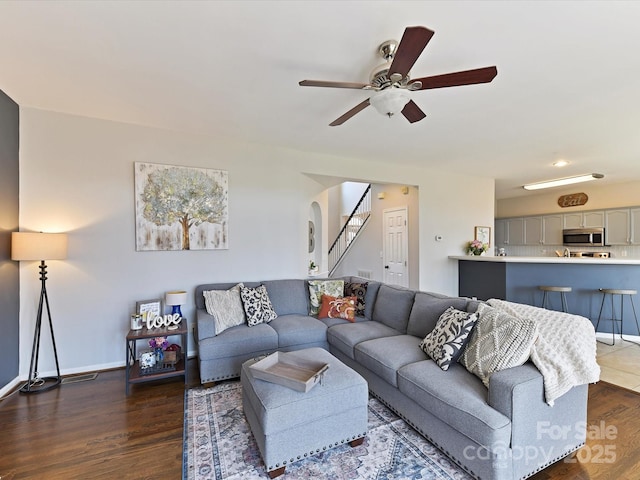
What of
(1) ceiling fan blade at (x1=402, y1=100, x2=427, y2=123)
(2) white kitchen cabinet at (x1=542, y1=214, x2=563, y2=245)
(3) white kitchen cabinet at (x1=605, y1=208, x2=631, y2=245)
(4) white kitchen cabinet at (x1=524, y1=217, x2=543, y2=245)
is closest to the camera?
(1) ceiling fan blade at (x1=402, y1=100, x2=427, y2=123)

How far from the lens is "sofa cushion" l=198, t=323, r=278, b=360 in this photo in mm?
2889

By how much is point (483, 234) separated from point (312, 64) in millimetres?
5272

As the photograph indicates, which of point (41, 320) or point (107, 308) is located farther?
point (107, 308)

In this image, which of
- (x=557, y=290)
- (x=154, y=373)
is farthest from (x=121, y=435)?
(x=557, y=290)

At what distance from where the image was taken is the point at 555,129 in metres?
3.54

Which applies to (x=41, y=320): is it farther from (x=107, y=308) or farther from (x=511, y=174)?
(x=511, y=174)

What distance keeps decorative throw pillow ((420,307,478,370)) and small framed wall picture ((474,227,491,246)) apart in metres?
4.23

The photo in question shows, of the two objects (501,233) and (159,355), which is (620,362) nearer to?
(159,355)

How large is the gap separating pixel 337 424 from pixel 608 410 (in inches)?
91.6

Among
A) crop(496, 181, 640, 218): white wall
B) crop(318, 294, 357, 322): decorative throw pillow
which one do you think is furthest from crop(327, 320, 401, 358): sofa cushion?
crop(496, 181, 640, 218): white wall

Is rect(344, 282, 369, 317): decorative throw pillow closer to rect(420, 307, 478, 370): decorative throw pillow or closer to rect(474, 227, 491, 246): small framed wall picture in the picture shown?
rect(420, 307, 478, 370): decorative throw pillow

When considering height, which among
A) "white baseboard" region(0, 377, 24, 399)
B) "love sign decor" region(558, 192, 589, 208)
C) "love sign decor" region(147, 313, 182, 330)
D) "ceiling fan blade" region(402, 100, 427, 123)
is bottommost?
"white baseboard" region(0, 377, 24, 399)

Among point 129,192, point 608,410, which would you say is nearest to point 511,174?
point 608,410

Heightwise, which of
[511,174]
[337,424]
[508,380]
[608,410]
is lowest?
[608,410]
